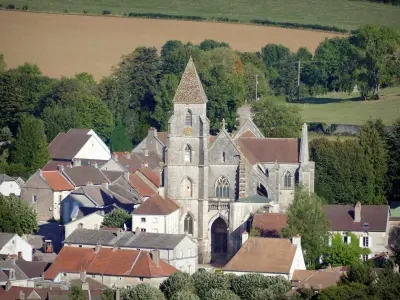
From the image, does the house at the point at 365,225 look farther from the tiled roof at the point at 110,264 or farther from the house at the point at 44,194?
the house at the point at 44,194

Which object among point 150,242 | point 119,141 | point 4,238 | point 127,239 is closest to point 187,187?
point 127,239

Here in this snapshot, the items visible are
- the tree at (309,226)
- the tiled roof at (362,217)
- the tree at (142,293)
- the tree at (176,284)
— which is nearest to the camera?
the tree at (142,293)

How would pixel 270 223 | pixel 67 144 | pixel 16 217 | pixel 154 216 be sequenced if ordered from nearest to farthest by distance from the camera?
1. pixel 270 223
2. pixel 154 216
3. pixel 16 217
4. pixel 67 144

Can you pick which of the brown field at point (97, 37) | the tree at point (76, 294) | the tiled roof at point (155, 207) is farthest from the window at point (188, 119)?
the brown field at point (97, 37)

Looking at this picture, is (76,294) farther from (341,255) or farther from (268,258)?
(341,255)

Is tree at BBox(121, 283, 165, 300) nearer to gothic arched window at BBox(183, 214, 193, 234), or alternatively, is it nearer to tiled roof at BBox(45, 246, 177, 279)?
tiled roof at BBox(45, 246, 177, 279)

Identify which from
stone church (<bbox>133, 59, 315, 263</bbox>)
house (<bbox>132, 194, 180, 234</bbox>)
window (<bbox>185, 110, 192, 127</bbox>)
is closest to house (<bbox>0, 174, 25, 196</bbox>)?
stone church (<bbox>133, 59, 315, 263</bbox>)
